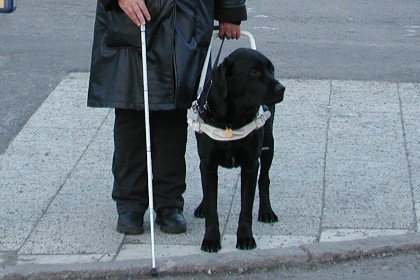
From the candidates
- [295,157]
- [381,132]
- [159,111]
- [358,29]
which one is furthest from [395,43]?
[159,111]

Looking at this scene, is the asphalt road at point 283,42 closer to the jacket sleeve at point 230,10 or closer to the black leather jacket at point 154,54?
the black leather jacket at point 154,54

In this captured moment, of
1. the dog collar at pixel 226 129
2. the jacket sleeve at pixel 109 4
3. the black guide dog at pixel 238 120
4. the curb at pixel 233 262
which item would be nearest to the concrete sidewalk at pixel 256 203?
the curb at pixel 233 262

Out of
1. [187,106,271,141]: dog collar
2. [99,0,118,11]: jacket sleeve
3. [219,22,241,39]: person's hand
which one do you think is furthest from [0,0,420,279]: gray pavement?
[99,0,118,11]: jacket sleeve

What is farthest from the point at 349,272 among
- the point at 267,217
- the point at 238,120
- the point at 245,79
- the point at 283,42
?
the point at 283,42

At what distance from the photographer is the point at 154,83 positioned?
5547 mm

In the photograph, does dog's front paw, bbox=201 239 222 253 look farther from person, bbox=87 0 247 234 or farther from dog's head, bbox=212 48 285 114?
dog's head, bbox=212 48 285 114

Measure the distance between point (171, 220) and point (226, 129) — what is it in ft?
2.62

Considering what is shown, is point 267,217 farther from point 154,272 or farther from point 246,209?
point 154,272

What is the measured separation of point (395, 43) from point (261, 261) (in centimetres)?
619

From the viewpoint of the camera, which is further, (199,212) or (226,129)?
(199,212)

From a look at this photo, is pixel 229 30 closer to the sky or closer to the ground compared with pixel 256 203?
closer to the sky

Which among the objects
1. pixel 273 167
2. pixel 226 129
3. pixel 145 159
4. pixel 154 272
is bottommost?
pixel 273 167

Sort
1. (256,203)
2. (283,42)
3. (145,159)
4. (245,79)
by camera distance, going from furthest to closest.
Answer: (283,42)
(256,203)
(145,159)
(245,79)

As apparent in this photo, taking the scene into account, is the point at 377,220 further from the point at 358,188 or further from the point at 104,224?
the point at 104,224
